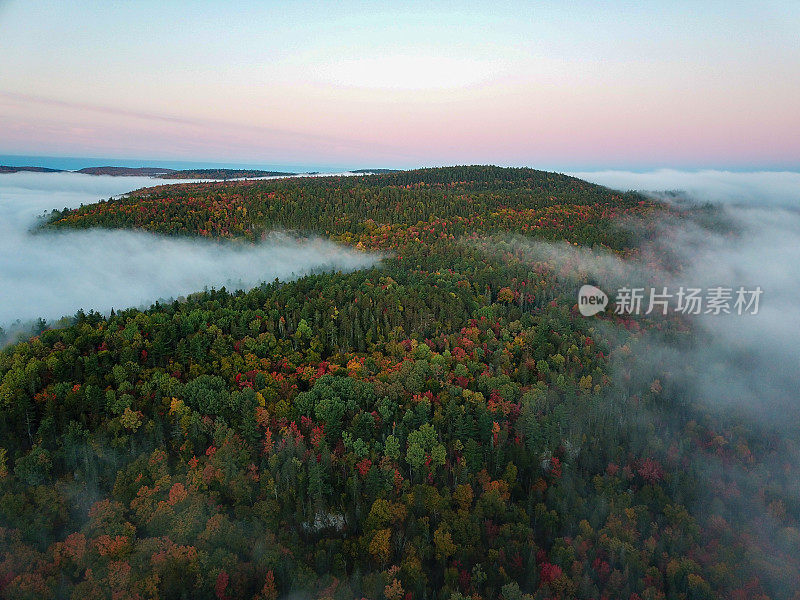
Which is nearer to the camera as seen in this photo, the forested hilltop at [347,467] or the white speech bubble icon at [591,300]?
the forested hilltop at [347,467]

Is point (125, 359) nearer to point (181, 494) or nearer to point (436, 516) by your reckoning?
point (181, 494)

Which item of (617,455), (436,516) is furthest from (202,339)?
(617,455)

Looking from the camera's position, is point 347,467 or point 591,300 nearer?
point 347,467

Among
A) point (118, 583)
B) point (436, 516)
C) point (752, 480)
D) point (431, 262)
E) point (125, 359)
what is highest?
point (431, 262)

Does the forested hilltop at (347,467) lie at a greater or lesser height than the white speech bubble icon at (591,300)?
lesser
